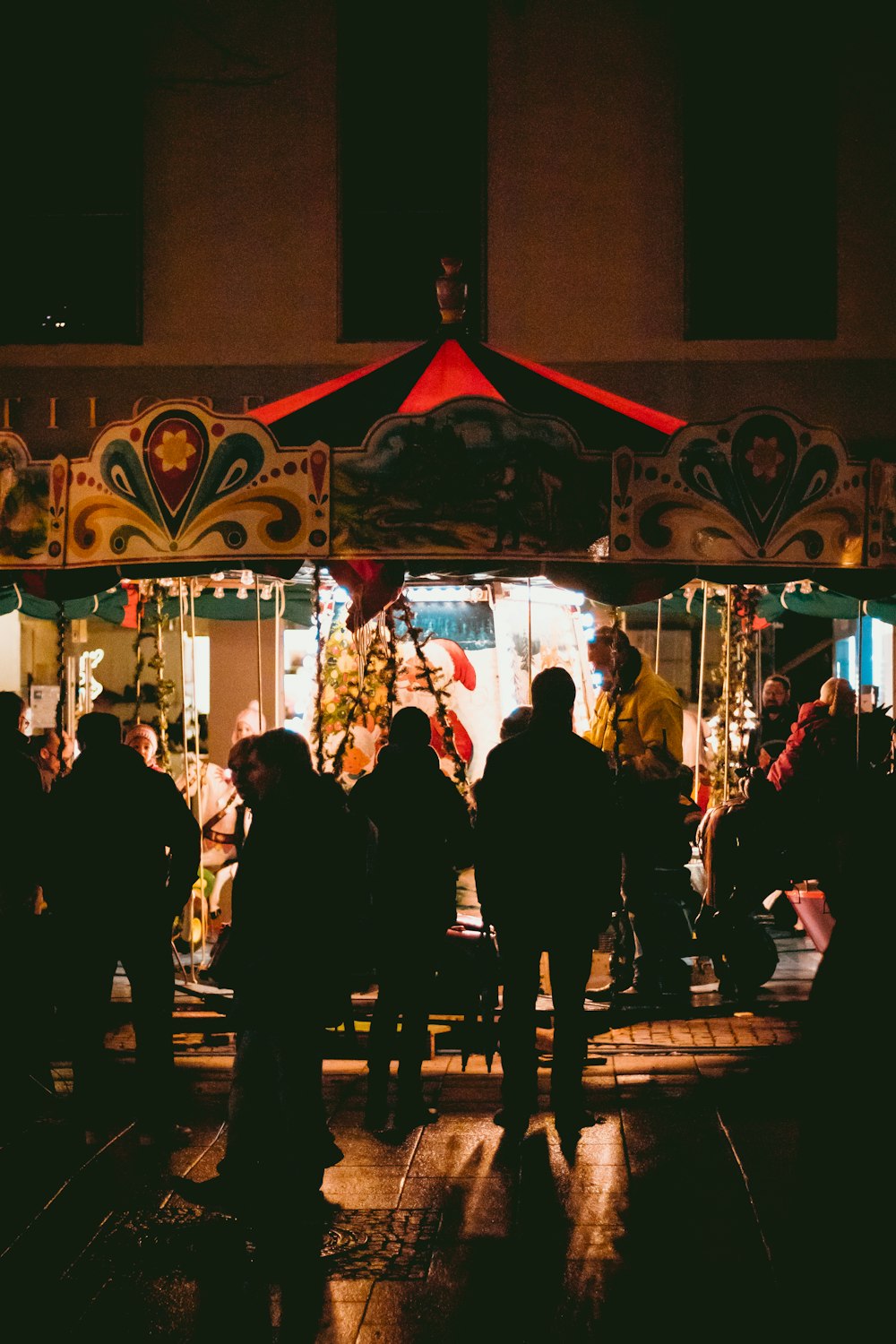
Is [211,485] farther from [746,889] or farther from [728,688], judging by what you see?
[728,688]

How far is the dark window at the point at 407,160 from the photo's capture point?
13992 mm

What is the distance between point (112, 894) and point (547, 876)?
2056 mm

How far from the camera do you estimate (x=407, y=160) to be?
46.5 ft

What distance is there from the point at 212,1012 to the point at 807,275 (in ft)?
28.4

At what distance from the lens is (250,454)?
7.00 meters

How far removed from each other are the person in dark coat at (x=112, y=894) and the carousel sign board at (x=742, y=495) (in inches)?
101

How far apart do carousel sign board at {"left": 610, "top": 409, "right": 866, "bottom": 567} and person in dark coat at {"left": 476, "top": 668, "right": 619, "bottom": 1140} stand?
0.84 m

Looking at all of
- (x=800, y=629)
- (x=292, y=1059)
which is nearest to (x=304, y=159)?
(x=800, y=629)

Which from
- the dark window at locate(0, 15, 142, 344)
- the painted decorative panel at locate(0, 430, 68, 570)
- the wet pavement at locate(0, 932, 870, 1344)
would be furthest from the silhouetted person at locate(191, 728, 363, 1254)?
the dark window at locate(0, 15, 142, 344)

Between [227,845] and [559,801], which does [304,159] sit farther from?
[559,801]

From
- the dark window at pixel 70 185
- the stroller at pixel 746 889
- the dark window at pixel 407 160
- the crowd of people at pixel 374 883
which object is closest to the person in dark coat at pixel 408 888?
the crowd of people at pixel 374 883

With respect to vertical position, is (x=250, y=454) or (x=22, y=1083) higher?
(x=250, y=454)

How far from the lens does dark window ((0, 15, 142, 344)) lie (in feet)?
46.5

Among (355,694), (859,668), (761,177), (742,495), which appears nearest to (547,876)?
(742,495)
